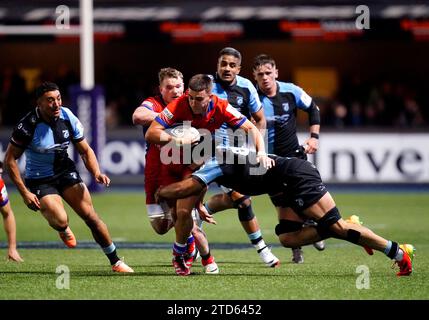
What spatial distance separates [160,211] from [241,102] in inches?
57.0

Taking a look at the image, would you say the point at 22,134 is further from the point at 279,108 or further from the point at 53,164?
the point at 279,108

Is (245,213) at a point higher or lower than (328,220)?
lower

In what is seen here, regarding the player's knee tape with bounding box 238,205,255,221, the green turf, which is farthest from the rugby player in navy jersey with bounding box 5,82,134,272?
the player's knee tape with bounding box 238,205,255,221

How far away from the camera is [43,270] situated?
11.0 metres

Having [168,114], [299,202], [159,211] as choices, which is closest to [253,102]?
[159,211]

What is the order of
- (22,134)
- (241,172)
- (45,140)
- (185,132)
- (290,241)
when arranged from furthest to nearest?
(45,140) → (22,134) → (290,241) → (185,132) → (241,172)

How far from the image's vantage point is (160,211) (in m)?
11.3

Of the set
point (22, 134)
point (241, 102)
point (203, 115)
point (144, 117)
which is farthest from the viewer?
point (241, 102)

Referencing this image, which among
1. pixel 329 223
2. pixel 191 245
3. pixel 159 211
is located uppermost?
pixel 329 223

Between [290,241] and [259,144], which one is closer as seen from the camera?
[259,144]

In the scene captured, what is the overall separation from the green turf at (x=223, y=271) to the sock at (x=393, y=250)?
222 mm
